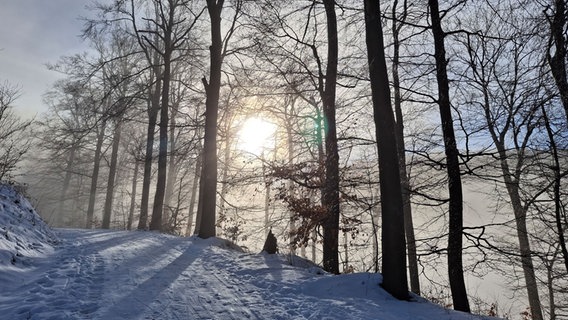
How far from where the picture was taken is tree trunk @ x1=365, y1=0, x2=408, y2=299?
564cm

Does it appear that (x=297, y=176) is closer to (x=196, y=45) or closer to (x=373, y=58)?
(x=373, y=58)

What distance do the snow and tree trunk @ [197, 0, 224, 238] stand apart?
3.77 meters

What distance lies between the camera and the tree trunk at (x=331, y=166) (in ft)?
28.0

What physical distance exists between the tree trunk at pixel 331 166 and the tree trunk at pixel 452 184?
263cm

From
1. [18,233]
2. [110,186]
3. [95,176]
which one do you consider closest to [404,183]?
[18,233]

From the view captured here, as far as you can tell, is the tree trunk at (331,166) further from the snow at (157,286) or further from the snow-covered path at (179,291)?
the snow-covered path at (179,291)

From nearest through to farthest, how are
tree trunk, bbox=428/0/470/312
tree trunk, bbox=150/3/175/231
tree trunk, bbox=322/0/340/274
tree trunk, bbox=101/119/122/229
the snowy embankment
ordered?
1. the snowy embankment
2. tree trunk, bbox=428/0/470/312
3. tree trunk, bbox=322/0/340/274
4. tree trunk, bbox=150/3/175/231
5. tree trunk, bbox=101/119/122/229

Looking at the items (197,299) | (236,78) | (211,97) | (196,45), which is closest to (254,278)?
(197,299)

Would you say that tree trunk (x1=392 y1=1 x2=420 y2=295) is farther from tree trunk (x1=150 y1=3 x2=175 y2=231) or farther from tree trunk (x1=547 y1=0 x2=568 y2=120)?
tree trunk (x1=150 y1=3 x2=175 y2=231)

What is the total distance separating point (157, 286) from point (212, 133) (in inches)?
299

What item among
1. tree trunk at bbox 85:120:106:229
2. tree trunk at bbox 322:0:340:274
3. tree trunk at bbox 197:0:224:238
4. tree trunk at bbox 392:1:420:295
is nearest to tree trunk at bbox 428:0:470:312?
tree trunk at bbox 392:1:420:295

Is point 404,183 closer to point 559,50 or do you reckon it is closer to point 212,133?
point 559,50

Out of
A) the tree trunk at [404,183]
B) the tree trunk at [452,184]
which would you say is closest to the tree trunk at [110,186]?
the tree trunk at [404,183]

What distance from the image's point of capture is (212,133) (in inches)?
485
